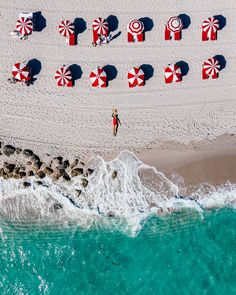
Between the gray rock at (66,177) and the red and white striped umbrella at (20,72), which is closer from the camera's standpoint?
the red and white striped umbrella at (20,72)

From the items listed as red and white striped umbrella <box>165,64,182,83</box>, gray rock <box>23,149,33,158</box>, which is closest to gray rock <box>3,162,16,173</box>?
gray rock <box>23,149,33,158</box>

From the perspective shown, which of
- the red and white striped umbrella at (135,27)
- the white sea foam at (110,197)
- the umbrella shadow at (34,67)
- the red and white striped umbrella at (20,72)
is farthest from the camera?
the white sea foam at (110,197)

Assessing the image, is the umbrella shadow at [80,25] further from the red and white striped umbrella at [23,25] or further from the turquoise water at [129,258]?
the turquoise water at [129,258]

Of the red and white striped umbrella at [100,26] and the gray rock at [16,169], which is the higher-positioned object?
the red and white striped umbrella at [100,26]

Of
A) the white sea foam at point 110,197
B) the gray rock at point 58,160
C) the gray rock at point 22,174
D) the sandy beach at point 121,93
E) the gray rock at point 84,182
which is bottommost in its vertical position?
the white sea foam at point 110,197

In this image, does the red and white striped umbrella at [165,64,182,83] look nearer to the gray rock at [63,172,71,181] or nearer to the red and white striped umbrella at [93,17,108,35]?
the red and white striped umbrella at [93,17,108,35]

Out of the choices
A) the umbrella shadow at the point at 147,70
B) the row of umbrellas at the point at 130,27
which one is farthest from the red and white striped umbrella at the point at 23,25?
the umbrella shadow at the point at 147,70
